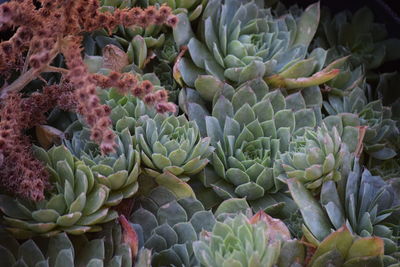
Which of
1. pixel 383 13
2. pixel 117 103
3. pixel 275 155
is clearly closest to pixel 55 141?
pixel 117 103

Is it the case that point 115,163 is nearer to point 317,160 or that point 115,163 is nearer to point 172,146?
point 172,146

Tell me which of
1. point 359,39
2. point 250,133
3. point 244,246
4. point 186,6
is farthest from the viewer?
point 359,39

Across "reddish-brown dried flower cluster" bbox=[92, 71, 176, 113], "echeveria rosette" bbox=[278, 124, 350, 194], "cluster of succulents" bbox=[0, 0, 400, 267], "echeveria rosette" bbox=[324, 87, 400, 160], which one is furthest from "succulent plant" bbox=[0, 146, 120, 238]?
"echeveria rosette" bbox=[324, 87, 400, 160]

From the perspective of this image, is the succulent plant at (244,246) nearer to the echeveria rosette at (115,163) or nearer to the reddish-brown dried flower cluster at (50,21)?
the echeveria rosette at (115,163)

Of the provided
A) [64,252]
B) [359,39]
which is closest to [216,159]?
[64,252]

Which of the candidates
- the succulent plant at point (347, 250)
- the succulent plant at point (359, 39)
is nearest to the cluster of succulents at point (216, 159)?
the succulent plant at point (347, 250)

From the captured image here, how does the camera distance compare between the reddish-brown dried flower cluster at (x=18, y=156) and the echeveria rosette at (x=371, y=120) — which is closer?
the reddish-brown dried flower cluster at (x=18, y=156)

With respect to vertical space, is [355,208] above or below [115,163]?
below
